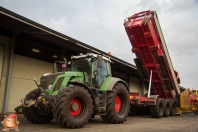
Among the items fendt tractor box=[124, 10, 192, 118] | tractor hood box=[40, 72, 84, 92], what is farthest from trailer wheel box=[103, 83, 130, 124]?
fendt tractor box=[124, 10, 192, 118]

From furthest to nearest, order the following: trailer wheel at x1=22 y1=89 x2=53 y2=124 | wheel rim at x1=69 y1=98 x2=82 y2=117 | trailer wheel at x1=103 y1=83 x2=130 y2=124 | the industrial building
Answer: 1. the industrial building
2. trailer wheel at x1=103 y1=83 x2=130 y2=124
3. trailer wheel at x1=22 y1=89 x2=53 y2=124
4. wheel rim at x1=69 y1=98 x2=82 y2=117

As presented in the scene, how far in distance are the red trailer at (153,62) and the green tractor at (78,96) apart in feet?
8.97

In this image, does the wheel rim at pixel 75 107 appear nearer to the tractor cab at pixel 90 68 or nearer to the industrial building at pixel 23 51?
the tractor cab at pixel 90 68

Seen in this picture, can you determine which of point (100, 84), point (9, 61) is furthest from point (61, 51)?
point (100, 84)

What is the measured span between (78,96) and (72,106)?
0.33 meters

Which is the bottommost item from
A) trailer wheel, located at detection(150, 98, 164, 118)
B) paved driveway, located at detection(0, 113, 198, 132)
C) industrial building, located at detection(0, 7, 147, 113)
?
paved driveway, located at detection(0, 113, 198, 132)

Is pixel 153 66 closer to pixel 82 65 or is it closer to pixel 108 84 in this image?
pixel 108 84

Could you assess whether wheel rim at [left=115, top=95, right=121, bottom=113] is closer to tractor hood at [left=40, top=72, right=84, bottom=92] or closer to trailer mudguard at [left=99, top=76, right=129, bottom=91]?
trailer mudguard at [left=99, top=76, right=129, bottom=91]

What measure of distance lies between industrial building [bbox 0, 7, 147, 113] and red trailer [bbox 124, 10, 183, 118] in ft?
12.2

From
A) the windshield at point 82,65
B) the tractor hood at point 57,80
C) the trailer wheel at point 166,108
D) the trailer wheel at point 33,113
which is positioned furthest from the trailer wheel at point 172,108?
the trailer wheel at point 33,113

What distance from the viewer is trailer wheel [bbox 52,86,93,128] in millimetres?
5273

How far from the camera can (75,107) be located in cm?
580

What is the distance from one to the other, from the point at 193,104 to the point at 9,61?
496 inches

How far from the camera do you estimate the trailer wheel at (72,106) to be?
5273 millimetres
